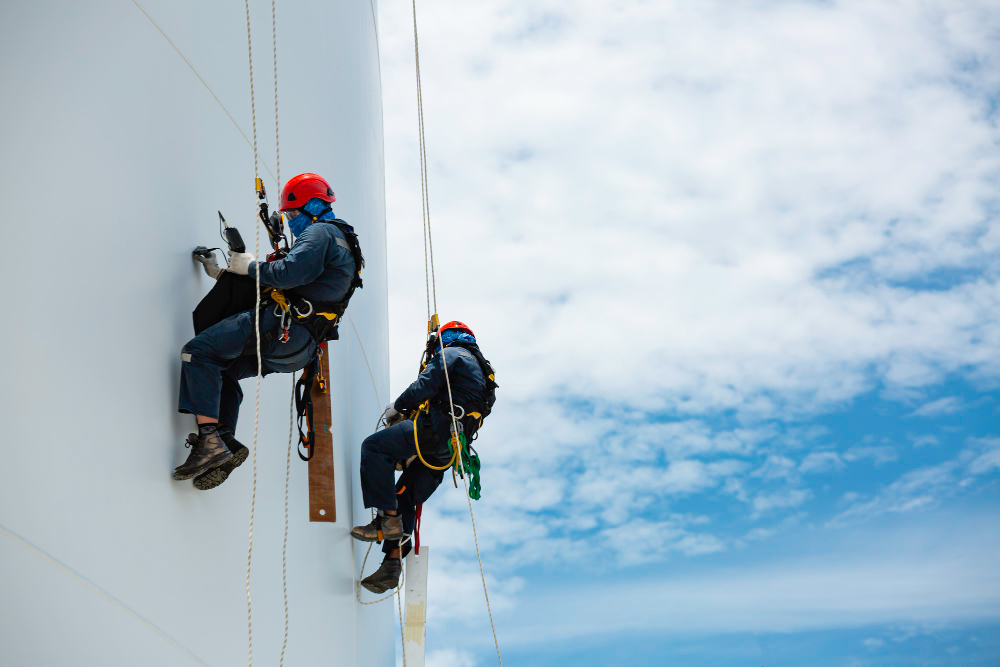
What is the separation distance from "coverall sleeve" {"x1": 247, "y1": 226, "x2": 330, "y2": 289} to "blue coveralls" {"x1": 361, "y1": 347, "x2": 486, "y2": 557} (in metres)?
1.68

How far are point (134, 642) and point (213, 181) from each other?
1.93 meters

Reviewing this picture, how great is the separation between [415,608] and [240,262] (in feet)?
12.9

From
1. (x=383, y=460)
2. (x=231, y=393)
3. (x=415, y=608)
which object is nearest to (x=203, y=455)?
(x=231, y=393)

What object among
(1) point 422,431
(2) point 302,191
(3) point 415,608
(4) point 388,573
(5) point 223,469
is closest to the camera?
(5) point 223,469

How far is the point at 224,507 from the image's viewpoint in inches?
128

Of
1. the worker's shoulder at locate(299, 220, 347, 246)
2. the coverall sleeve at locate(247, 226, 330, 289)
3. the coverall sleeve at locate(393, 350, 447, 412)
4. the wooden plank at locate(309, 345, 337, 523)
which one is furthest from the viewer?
the coverall sleeve at locate(393, 350, 447, 412)

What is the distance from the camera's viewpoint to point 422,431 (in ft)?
17.4

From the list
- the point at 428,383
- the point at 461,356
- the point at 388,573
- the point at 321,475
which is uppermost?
the point at 461,356

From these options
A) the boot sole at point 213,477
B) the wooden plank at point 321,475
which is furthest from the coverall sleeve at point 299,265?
the wooden plank at point 321,475

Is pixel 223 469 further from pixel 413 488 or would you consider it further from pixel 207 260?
pixel 413 488

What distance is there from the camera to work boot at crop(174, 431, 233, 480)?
111 inches

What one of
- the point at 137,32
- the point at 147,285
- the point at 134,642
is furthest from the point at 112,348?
the point at 137,32

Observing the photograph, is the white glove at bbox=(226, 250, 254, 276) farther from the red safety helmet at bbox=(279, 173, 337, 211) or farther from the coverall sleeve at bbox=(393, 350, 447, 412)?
the coverall sleeve at bbox=(393, 350, 447, 412)

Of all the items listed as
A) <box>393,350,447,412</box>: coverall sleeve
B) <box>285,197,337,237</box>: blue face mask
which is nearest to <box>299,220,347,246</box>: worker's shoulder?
<box>285,197,337,237</box>: blue face mask
